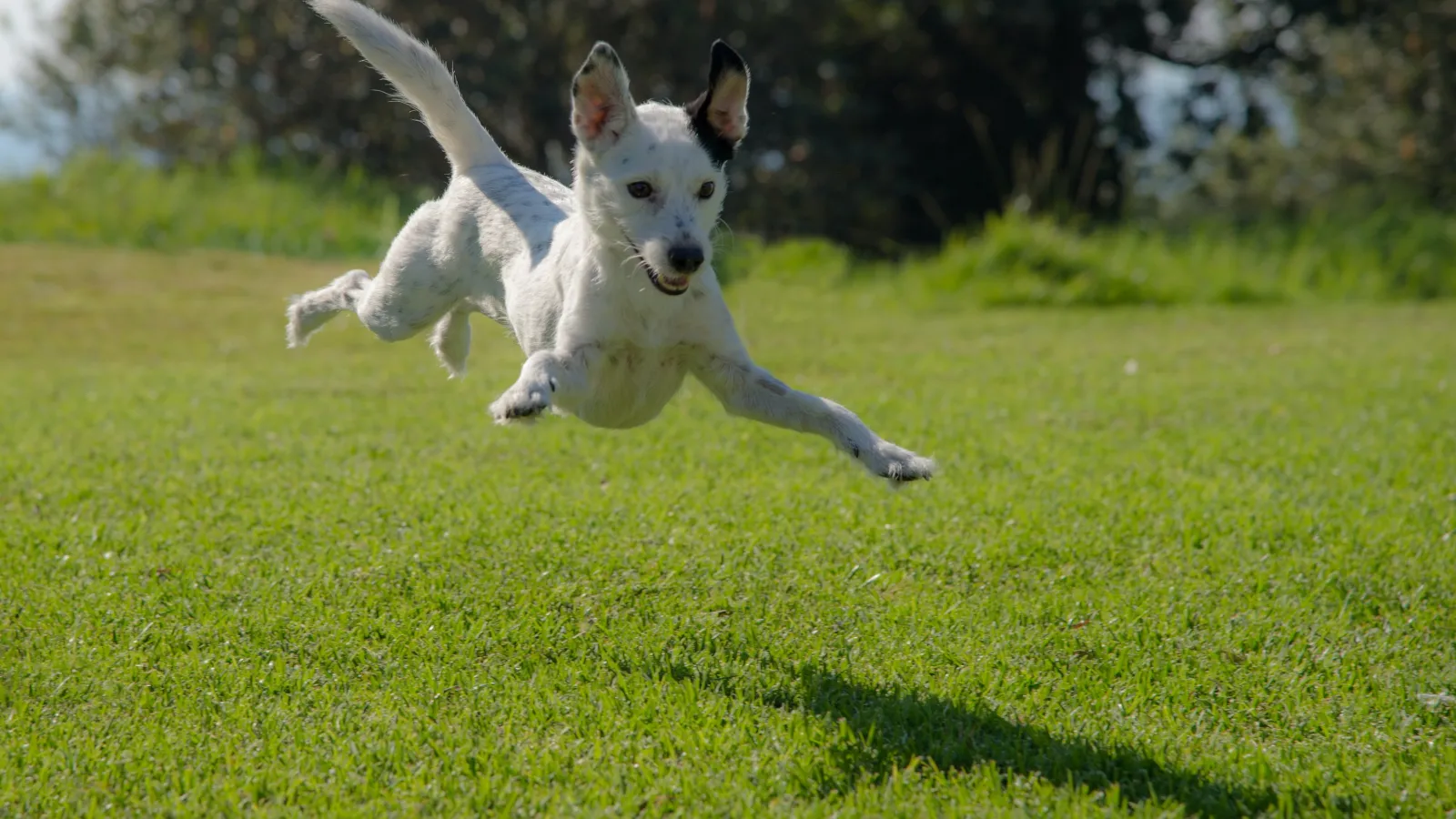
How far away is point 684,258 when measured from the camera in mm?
4008

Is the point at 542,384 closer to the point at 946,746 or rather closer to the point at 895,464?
the point at 895,464

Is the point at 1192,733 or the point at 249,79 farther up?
the point at 249,79

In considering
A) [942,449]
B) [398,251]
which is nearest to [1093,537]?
[942,449]

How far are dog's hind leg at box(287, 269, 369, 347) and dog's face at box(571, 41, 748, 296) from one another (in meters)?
1.96

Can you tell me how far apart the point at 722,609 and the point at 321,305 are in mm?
2415

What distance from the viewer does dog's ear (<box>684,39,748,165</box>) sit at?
4.30 meters

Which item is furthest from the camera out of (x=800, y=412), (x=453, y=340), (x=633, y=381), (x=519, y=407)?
(x=453, y=340)

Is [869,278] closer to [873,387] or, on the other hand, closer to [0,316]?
[873,387]

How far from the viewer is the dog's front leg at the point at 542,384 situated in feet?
12.5

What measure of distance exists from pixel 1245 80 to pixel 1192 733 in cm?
1685

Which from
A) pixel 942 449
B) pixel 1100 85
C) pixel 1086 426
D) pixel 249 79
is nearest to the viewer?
pixel 942 449

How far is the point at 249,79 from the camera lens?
17625 mm

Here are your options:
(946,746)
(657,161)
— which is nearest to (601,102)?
(657,161)

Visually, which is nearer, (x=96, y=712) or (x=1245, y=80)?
(x=96, y=712)
